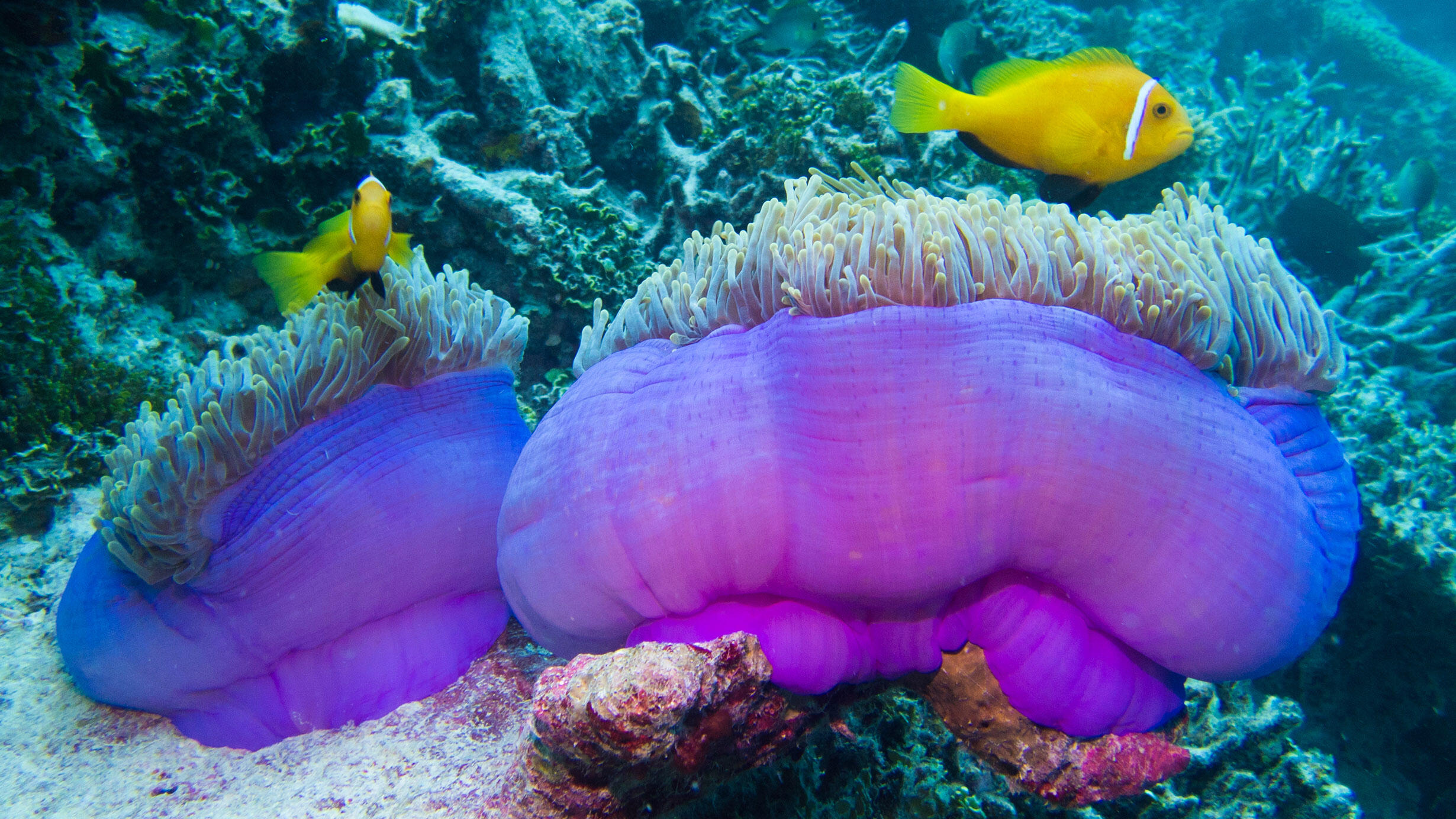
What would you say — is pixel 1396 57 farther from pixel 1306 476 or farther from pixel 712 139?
pixel 1306 476

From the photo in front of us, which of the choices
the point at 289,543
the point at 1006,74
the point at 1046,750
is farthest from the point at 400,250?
the point at 1046,750

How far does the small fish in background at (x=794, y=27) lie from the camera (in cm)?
441

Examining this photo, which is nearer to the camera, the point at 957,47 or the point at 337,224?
the point at 337,224

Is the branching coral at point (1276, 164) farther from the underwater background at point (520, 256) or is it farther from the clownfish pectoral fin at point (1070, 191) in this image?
the clownfish pectoral fin at point (1070, 191)

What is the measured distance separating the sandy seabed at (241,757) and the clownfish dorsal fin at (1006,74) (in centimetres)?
226

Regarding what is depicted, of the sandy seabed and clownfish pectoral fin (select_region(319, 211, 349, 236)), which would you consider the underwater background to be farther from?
clownfish pectoral fin (select_region(319, 211, 349, 236))

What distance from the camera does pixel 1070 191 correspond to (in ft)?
6.80

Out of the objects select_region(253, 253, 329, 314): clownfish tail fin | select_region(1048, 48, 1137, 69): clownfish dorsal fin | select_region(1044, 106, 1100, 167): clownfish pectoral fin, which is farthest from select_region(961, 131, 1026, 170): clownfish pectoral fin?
select_region(253, 253, 329, 314): clownfish tail fin

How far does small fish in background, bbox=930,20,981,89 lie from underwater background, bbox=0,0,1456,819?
0.03 metres

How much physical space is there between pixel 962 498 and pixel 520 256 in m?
2.29

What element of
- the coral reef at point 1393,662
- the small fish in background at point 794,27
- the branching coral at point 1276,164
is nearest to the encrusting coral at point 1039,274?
the coral reef at point 1393,662

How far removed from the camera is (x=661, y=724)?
121 centimetres

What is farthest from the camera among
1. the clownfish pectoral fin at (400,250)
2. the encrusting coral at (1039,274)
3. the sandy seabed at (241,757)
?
the clownfish pectoral fin at (400,250)

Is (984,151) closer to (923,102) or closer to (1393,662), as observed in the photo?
(923,102)
